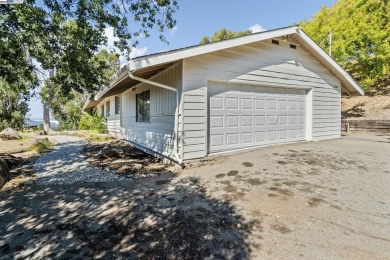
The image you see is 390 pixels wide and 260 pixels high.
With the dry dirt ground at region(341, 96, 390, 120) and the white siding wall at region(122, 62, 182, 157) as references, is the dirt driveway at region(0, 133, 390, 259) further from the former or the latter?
the dry dirt ground at region(341, 96, 390, 120)

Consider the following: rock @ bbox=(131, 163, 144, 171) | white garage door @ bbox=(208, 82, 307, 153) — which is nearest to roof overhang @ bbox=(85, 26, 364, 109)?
white garage door @ bbox=(208, 82, 307, 153)

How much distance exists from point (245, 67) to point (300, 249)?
5573 millimetres

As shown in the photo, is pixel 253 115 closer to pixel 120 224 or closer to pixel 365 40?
pixel 120 224

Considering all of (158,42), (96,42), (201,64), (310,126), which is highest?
(158,42)

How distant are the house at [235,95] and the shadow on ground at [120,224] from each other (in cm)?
228

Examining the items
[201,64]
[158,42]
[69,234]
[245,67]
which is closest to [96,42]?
[158,42]

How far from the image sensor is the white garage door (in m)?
6.48

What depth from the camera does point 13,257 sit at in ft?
7.69

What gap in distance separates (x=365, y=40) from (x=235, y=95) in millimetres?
16507

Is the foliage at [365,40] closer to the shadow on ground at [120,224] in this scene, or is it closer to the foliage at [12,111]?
the shadow on ground at [120,224]

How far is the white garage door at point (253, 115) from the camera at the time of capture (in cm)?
648

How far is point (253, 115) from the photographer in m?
7.25

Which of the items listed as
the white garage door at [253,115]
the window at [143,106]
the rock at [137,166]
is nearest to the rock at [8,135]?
the window at [143,106]

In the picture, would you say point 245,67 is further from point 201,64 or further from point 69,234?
point 69,234
